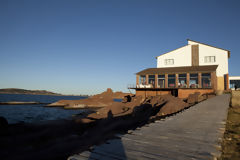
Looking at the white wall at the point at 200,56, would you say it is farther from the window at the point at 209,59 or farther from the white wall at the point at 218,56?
the window at the point at 209,59

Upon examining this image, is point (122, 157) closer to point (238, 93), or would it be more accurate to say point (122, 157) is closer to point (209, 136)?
point (209, 136)

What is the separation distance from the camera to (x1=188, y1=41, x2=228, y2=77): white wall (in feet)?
123

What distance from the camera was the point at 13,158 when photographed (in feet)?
22.7

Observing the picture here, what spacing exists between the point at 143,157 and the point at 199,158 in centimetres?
116

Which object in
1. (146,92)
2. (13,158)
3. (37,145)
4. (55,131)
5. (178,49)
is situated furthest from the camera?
(178,49)

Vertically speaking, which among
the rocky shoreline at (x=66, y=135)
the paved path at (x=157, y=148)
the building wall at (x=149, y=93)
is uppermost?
the building wall at (x=149, y=93)

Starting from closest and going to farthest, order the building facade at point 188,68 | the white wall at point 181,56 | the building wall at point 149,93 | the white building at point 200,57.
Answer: the building wall at point 149,93
the building facade at point 188,68
the white building at point 200,57
the white wall at point 181,56

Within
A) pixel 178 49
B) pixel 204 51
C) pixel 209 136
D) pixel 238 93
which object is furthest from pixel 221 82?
pixel 209 136

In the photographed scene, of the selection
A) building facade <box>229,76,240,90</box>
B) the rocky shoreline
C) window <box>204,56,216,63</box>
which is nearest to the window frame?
window <box>204,56,216,63</box>

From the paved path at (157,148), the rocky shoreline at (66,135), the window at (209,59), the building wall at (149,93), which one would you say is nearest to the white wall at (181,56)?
the window at (209,59)

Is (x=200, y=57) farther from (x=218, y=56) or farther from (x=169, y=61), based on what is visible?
(x=169, y=61)

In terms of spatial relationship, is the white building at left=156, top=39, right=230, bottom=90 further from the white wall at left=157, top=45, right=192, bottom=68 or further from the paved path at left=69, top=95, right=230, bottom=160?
the paved path at left=69, top=95, right=230, bottom=160

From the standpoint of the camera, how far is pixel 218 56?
38719mm

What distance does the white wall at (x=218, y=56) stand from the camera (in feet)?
123
